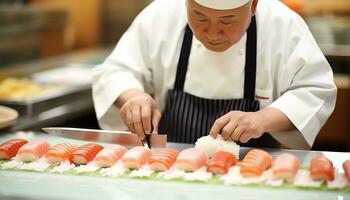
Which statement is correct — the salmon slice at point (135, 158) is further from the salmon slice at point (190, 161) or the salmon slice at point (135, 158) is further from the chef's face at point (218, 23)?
the chef's face at point (218, 23)

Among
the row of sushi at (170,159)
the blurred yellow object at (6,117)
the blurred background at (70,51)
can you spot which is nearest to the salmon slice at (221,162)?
the row of sushi at (170,159)

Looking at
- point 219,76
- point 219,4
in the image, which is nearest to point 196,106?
point 219,76

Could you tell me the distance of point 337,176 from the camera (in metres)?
1.48

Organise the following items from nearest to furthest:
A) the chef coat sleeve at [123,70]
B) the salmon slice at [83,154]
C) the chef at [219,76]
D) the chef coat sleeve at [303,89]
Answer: the salmon slice at [83,154], the chef at [219,76], the chef coat sleeve at [303,89], the chef coat sleeve at [123,70]

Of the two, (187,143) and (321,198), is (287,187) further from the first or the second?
(187,143)

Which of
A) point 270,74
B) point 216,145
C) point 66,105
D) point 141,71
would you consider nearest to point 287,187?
point 216,145

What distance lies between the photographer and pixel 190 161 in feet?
4.96

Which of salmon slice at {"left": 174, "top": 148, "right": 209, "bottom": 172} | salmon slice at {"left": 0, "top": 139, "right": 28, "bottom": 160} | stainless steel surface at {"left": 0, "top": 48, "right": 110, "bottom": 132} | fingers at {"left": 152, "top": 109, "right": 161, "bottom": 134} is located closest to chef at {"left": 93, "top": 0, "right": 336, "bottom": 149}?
fingers at {"left": 152, "top": 109, "right": 161, "bottom": 134}

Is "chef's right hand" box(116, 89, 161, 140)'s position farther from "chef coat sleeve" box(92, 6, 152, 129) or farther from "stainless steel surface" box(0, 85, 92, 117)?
"stainless steel surface" box(0, 85, 92, 117)

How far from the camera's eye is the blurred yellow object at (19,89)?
121 inches

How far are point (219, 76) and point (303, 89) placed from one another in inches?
12.2

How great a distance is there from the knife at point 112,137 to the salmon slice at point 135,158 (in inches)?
6.4

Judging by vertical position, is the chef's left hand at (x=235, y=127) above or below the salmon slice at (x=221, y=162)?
above

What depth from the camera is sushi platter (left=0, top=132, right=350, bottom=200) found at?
1.38m
